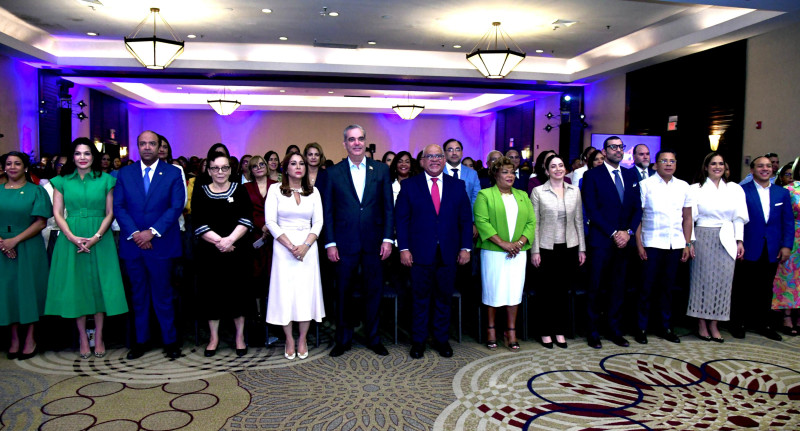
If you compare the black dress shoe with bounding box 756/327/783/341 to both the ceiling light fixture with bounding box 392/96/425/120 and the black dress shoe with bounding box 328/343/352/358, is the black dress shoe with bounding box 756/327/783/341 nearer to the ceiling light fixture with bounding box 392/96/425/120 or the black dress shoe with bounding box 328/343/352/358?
the black dress shoe with bounding box 328/343/352/358

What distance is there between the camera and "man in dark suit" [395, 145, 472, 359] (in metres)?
4.39

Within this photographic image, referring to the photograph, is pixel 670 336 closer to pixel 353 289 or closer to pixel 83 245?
pixel 353 289

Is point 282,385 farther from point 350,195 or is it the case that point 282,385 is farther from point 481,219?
point 481,219

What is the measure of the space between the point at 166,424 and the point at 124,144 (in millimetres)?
17494

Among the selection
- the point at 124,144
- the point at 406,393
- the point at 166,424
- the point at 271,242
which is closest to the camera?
the point at 166,424

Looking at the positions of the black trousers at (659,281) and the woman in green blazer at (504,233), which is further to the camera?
the black trousers at (659,281)

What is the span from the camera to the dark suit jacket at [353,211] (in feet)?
14.3

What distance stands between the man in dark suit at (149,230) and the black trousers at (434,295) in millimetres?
1914

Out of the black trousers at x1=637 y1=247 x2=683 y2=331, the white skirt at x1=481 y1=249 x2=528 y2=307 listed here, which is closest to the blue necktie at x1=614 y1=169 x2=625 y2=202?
the black trousers at x1=637 y1=247 x2=683 y2=331

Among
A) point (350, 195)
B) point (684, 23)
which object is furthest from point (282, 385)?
point (684, 23)

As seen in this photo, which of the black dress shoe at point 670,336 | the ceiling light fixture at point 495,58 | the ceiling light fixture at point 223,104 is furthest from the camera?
the ceiling light fixture at point 223,104

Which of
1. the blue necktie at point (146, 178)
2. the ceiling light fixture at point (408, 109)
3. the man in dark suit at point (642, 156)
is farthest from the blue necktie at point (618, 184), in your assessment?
the ceiling light fixture at point (408, 109)

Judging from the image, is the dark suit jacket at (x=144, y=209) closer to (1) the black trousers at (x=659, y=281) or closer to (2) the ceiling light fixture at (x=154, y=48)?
(1) the black trousers at (x=659, y=281)

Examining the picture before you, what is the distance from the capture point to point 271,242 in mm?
4824
